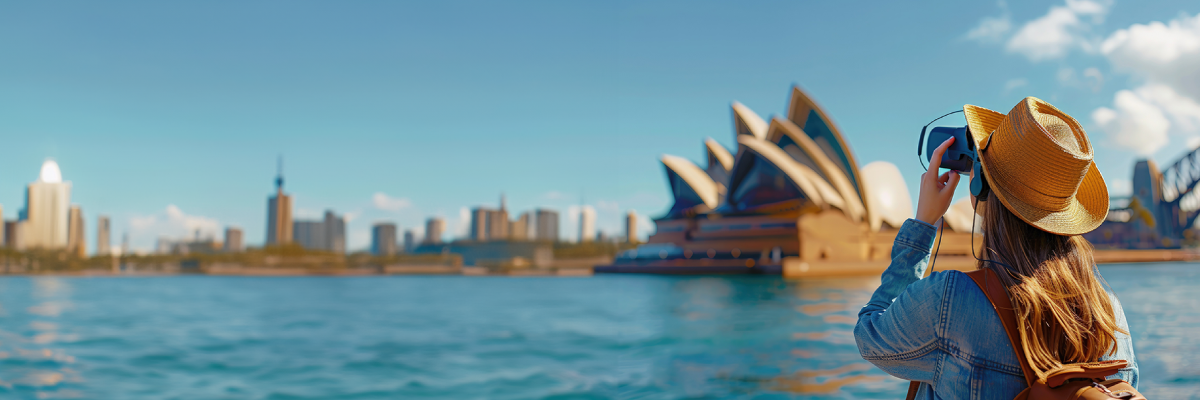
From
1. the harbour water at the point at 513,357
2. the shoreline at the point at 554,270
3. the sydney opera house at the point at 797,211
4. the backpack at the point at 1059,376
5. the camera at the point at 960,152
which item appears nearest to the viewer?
the backpack at the point at 1059,376

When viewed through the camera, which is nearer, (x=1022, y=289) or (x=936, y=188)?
(x=1022, y=289)

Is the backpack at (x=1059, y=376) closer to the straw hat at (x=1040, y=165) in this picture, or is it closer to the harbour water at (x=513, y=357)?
the straw hat at (x=1040, y=165)

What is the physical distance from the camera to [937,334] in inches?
24.9

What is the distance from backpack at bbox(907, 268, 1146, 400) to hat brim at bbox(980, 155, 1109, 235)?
0.21ft

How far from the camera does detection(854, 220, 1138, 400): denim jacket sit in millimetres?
612

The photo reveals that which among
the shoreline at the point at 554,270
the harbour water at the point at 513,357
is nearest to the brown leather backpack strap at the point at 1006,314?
the harbour water at the point at 513,357

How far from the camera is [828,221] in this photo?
76.2 feet

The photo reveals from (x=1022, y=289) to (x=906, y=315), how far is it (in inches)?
3.9

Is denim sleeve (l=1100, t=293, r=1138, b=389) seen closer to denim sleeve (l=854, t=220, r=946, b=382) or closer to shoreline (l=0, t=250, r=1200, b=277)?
denim sleeve (l=854, t=220, r=946, b=382)

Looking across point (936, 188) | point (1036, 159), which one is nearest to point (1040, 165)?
point (1036, 159)

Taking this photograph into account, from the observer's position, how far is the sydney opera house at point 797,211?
22.7 metres

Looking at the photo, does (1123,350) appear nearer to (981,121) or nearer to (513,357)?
(981,121)

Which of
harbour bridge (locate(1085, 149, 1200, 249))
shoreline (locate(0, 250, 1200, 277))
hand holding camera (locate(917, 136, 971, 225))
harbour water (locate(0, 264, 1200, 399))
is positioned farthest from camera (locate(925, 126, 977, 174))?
harbour bridge (locate(1085, 149, 1200, 249))

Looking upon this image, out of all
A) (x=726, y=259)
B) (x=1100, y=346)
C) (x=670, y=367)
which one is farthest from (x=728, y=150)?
(x=1100, y=346)
